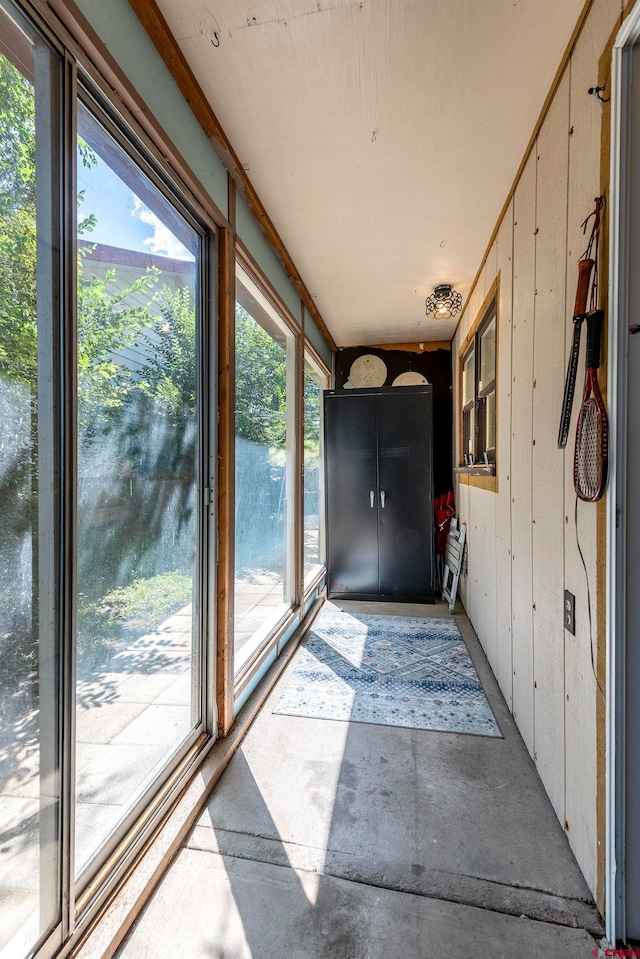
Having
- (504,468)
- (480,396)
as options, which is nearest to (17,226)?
(504,468)

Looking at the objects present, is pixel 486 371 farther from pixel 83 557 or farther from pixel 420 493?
pixel 83 557

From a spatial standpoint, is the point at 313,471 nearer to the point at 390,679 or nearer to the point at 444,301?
the point at 444,301

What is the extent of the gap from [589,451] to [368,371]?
3737mm

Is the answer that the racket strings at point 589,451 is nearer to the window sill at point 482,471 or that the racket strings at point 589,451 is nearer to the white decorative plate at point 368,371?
the window sill at point 482,471

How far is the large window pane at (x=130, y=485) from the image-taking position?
3.73 ft

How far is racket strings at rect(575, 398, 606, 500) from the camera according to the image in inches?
44.0

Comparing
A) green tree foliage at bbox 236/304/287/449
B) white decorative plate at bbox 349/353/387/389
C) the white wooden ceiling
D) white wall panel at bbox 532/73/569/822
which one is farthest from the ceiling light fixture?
white wall panel at bbox 532/73/569/822

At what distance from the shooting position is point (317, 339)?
4043 millimetres

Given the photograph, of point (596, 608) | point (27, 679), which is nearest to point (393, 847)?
point (596, 608)

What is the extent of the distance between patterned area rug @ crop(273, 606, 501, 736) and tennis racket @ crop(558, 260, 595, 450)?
4.79ft

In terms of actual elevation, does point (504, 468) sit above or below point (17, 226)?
below

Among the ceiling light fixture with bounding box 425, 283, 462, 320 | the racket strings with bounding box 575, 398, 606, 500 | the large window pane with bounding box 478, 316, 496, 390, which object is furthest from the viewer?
the ceiling light fixture with bounding box 425, 283, 462, 320

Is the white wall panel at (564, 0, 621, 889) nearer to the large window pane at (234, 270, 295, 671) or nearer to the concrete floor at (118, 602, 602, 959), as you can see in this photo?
the concrete floor at (118, 602, 602, 959)

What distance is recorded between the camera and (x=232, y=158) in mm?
1834
